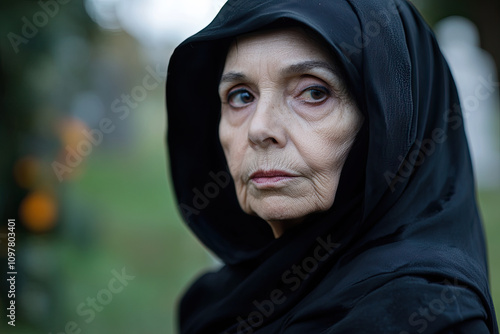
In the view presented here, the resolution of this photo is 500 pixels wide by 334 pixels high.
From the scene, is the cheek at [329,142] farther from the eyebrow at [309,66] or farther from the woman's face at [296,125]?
the eyebrow at [309,66]

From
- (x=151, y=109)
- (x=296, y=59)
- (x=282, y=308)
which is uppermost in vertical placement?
(x=296, y=59)

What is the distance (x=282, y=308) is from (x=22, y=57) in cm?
293

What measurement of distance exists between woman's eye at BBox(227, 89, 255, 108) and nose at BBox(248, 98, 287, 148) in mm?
142

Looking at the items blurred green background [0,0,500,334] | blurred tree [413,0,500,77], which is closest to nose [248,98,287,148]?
blurred green background [0,0,500,334]

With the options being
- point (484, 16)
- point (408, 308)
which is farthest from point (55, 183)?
point (484, 16)

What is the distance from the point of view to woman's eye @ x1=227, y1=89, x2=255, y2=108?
1.99 m

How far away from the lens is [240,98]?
6.62 ft

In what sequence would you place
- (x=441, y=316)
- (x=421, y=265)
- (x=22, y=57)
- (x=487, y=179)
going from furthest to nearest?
(x=487, y=179) < (x=22, y=57) < (x=421, y=265) < (x=441, y=316)

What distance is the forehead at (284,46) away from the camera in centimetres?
180

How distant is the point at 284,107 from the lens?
185 cm

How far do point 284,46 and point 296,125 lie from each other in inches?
9.8

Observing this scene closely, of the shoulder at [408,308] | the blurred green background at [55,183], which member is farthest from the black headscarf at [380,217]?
the blurred green background at [55,183]

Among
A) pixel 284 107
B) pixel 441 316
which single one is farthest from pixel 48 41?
pixel 441 316

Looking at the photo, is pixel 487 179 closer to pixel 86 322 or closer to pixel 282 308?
pixel 86 322
